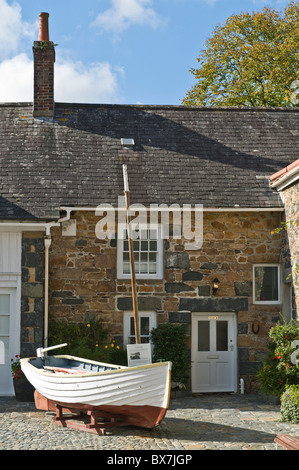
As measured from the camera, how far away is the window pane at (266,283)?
16.1 m

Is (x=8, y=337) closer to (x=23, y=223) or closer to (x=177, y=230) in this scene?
(x=23, y=223)

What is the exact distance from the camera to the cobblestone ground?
33.1 feet

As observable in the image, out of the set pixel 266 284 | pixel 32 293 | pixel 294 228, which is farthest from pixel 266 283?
pixel 32 293

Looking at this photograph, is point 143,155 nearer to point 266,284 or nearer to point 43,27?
point 266,284

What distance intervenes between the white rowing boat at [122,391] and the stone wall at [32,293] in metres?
3.24

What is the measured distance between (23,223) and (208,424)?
6016 mm

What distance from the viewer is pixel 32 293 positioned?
15.0m

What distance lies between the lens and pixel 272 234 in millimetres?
16109

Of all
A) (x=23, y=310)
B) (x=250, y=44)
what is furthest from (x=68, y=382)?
(x=250, y=44)

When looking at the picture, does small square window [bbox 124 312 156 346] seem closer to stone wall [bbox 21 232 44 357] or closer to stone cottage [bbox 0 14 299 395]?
stone cottage [bbox 0 14 299 395]

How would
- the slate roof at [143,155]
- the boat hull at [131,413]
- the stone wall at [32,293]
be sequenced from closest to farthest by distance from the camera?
the boat hull at [131,413]
the stone wall at [32,293]
the slate roof at [143,155]

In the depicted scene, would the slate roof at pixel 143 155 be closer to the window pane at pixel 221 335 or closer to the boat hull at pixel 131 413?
the window pane at pixel 221 335

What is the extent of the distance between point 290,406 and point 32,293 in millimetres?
6228

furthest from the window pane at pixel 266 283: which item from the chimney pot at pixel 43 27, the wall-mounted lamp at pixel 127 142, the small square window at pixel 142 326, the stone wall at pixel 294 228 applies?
the chimney pot at pixel 43 27
